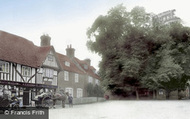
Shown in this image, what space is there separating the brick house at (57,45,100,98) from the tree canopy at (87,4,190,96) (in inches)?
169

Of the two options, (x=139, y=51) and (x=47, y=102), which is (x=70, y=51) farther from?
(x=47, y=102)

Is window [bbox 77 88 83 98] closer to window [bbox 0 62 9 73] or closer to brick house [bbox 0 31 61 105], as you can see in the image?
brick house [bbox 0 31 61 105]

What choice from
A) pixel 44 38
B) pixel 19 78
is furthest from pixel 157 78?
pixel 19 78

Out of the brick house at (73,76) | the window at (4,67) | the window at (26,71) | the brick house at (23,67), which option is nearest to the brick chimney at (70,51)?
the brick house at (73,76)

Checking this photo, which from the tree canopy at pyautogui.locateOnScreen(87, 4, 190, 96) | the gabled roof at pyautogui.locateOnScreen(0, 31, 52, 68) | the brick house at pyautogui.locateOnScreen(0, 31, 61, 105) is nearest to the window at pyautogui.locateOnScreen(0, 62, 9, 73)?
the brick house at pyautogui.locateOnScreen(0, 31, 61, 105)

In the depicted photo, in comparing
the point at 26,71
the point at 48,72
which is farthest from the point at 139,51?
the point at 26,71

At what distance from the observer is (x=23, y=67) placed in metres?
23.6

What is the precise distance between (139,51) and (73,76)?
1142 cm

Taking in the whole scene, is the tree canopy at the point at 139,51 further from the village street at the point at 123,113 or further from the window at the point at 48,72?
the village street at the point at 123,113

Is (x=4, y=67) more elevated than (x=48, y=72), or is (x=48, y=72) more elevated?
(x=4, y=67)

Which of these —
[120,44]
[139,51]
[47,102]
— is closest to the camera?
[47,102]

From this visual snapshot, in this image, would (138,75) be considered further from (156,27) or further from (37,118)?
(37,118)

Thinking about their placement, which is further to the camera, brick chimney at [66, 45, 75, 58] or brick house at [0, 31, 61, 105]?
brick chimney at [66, 45, 75, 58]

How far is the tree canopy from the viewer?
3503 cm
